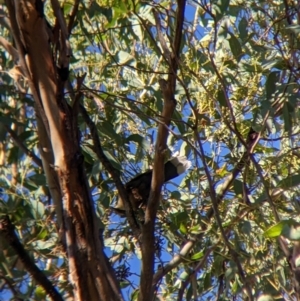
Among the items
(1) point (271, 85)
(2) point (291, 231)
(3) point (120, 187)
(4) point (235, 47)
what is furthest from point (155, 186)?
(4) point (235, 47)

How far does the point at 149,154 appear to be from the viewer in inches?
72.7

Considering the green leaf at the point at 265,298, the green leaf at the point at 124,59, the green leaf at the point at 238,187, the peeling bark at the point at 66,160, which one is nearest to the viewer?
the peeling bark at the point at 66,160

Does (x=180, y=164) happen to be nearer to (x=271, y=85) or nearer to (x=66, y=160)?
(x=271, y=85)

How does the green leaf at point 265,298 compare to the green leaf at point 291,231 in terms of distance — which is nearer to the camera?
the green leaf at point 291,231

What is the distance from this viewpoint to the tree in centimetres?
125

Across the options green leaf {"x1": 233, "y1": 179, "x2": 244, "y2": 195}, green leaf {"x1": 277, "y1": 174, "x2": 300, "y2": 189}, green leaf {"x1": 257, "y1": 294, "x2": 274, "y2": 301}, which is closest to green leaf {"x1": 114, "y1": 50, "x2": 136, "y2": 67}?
green leaf {"x1": 233, "y1": 179, "x2": 244, "y2": 195}

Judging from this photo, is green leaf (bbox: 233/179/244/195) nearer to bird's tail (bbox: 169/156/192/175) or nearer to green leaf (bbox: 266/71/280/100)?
bird's tail (bbox: 169/156/192/175)

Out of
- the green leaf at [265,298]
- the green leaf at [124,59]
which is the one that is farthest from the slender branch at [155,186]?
the green leaf at [124,59]

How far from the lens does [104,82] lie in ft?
6.42

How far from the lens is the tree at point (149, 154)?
1254 millimetres

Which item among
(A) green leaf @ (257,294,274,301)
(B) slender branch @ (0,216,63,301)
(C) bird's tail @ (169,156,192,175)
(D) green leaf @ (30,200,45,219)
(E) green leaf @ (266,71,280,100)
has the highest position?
(D) green leaf @ (30,200,45,219)

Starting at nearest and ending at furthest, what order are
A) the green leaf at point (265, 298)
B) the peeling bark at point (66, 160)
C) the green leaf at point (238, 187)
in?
1. the peeling bark at point (66, 160)
2. the green leaf at point (265, 298)
3. the green leaf at point (238, 187)

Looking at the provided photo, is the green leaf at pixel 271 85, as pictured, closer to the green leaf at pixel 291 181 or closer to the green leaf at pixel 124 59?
the green leaf at pixel 291 181

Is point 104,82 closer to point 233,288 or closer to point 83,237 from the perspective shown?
point 233,288
